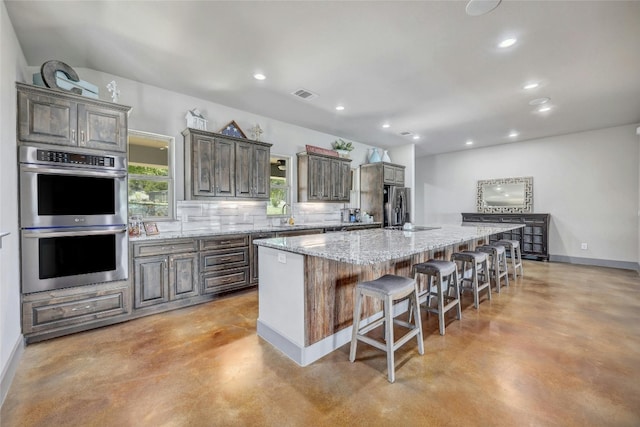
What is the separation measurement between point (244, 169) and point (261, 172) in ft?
0.95

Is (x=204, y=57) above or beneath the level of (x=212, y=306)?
above

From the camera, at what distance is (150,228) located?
137 inches

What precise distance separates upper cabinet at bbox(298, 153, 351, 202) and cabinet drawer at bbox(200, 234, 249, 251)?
67.3 inches

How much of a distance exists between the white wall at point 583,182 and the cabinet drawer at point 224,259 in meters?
6.23

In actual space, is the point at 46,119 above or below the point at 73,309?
above

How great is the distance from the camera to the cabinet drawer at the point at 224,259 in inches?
137

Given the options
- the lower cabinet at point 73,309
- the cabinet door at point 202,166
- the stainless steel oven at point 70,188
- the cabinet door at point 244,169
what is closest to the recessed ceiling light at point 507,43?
the cabinet door at point 244,169

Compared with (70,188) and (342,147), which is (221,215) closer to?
(70,188)

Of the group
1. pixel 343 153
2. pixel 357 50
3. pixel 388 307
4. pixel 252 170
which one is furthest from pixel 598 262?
pixel 252 170

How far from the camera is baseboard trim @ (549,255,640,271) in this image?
5254 mm

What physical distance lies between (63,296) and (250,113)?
3.38 m

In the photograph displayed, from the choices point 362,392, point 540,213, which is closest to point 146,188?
point 362,392

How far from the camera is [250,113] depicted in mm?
4570

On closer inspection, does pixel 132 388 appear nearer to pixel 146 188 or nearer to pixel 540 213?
pixel 146 188
